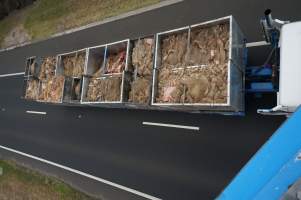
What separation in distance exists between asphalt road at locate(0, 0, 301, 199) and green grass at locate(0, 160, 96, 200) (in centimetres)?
89

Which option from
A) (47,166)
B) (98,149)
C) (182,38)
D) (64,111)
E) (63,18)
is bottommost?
(47,166)

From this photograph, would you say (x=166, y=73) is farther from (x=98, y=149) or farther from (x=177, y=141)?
(x=98, y=149)

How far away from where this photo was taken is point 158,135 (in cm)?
1278

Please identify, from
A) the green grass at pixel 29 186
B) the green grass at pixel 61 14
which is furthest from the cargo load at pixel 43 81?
the green grass at pixel 29 186

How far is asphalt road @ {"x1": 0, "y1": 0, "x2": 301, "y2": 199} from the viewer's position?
10867 millimetres

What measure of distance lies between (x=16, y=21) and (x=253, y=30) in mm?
16099

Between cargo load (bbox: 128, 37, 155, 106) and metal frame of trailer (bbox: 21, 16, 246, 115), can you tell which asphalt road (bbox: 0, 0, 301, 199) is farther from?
cargo load (bbox: 128, 37, 155, 106)

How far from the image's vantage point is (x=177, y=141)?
12164mm

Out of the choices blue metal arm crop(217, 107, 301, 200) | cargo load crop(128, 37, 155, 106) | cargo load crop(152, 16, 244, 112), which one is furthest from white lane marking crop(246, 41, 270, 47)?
blue metal arm crop(217, 107, 301, 200)

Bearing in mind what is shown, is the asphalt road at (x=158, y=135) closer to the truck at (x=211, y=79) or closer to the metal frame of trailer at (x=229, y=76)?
the truck at (x=211, y=79)

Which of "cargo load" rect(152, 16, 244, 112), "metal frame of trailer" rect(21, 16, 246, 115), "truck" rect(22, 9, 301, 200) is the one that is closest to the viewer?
"truck" rect(22, 9, 301, 200)

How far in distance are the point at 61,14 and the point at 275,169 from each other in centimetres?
1601

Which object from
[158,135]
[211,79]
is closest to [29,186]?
[158,135]

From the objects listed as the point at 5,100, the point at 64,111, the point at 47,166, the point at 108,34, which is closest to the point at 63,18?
the point at 108,34
